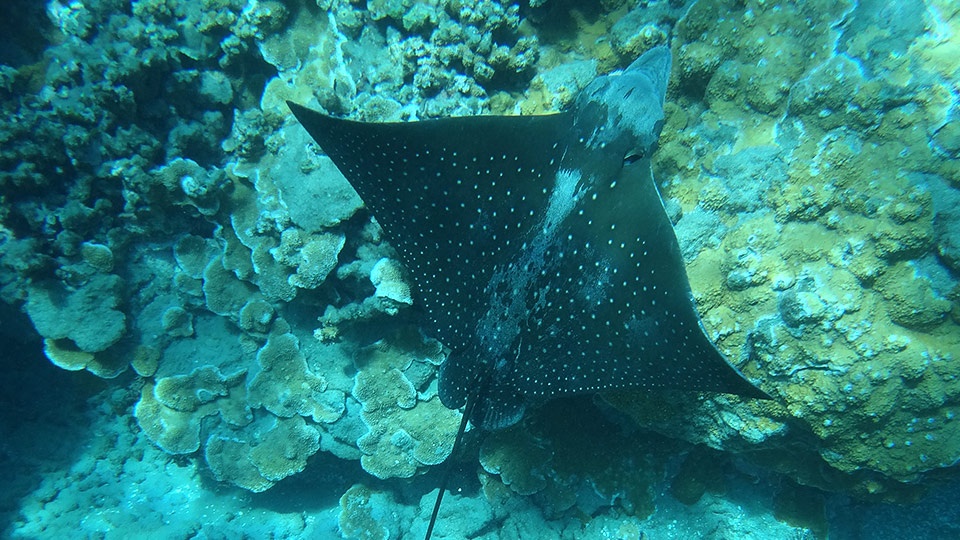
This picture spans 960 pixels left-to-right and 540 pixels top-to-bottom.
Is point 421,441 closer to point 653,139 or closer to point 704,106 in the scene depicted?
point 653,139

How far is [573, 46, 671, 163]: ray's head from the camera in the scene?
8.68ft

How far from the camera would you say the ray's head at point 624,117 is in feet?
8.68

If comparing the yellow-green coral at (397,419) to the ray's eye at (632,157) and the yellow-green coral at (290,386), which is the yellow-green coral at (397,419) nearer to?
the yellow-green coral at (290,386)

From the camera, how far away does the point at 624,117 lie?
265 centimetres

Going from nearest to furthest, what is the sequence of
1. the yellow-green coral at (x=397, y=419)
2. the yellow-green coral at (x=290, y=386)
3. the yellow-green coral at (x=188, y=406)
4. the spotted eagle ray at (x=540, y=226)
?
the spotted eagle ray at (x=540, y=226) < the yellow-green coral at (x=397, y=419) < the yellow-green coral at (x=290, y=386) < the yellow-green coral at (x=188, y=406)

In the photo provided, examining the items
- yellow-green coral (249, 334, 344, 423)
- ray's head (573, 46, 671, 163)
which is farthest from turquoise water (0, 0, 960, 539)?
ray's head (573, 46, 671, 163)

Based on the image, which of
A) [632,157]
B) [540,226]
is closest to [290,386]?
[540,226]

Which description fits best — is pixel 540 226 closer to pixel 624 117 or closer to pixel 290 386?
pixel 624 117

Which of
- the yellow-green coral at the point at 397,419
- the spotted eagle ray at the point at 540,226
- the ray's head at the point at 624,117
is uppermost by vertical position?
the ray's head at the point at 624,117

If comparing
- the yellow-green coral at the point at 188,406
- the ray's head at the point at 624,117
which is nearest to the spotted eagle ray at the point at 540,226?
the ray's head at the point at 624,117

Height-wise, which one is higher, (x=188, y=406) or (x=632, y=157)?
(x=632, y=157)

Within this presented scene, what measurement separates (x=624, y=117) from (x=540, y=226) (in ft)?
2.63

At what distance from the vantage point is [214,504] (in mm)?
5395

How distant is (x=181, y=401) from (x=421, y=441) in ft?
8.73
